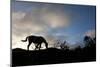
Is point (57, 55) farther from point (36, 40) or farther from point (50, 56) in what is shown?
point (36, 40)

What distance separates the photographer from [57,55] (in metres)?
2.78

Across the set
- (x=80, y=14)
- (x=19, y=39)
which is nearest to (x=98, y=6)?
(x=80, y=14)

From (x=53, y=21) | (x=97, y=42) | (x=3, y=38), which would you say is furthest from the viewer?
(x=97, y=42)

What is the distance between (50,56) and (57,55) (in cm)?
10

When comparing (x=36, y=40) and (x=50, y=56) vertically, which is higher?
(x=36, y=40)

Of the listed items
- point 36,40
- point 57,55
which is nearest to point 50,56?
point 57,55

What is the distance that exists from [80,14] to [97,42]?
0.50 m

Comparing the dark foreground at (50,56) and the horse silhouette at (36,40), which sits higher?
the horse silhouette at (36,40)

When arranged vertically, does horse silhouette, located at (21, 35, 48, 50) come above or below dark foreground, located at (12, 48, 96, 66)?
above

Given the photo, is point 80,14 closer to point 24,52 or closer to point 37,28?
point 37,28

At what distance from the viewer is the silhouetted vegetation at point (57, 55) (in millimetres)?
2617

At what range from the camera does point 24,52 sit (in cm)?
263

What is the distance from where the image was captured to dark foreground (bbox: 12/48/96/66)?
2611 mm

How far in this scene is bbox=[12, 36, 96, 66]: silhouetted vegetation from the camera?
2.62 metres
